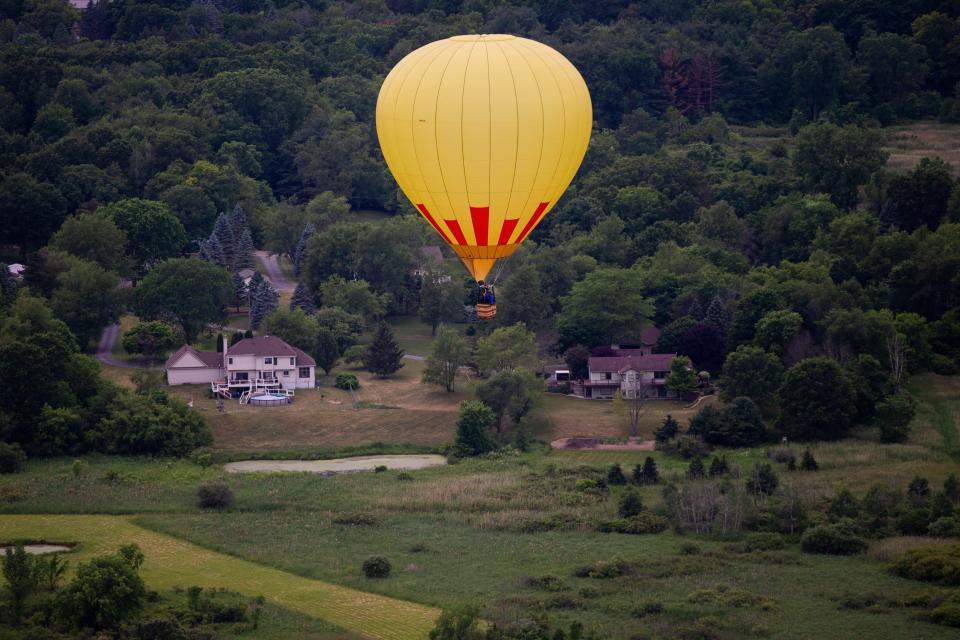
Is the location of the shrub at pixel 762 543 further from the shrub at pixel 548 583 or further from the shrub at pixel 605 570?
the shrub at pixel 548 583

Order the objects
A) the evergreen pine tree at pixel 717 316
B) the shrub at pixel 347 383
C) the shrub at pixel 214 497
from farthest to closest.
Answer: the evergreen pine tree at pixel 717 316, the shrub at pixel 347 383, the shrub at pixel 214 497

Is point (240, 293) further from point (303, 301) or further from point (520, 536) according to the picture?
point (520, 536)

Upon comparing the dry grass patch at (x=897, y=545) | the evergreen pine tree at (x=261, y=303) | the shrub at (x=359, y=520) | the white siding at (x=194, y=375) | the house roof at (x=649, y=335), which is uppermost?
the evergreen pine tree at (x=261, y=303)

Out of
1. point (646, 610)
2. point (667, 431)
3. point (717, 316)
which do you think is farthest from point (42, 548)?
point (717, 316)

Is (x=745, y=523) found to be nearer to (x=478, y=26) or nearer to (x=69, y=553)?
(x=69, y=553)

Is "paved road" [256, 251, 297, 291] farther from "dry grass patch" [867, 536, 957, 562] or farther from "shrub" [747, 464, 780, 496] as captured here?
"dry grass patch" [867, 536, 957, 562]

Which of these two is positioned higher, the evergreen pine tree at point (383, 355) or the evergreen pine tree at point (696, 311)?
the evergreen pine tree at point (696, 311)

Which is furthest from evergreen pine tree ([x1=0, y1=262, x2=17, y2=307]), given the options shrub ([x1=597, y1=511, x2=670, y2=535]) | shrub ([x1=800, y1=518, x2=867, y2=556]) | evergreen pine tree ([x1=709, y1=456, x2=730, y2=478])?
shrub ([x1=800, y1=518, x2=867, y2=556])

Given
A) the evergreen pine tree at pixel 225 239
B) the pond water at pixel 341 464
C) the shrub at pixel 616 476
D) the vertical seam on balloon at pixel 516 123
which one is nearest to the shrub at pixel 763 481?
the shrub at pixel 616 476
